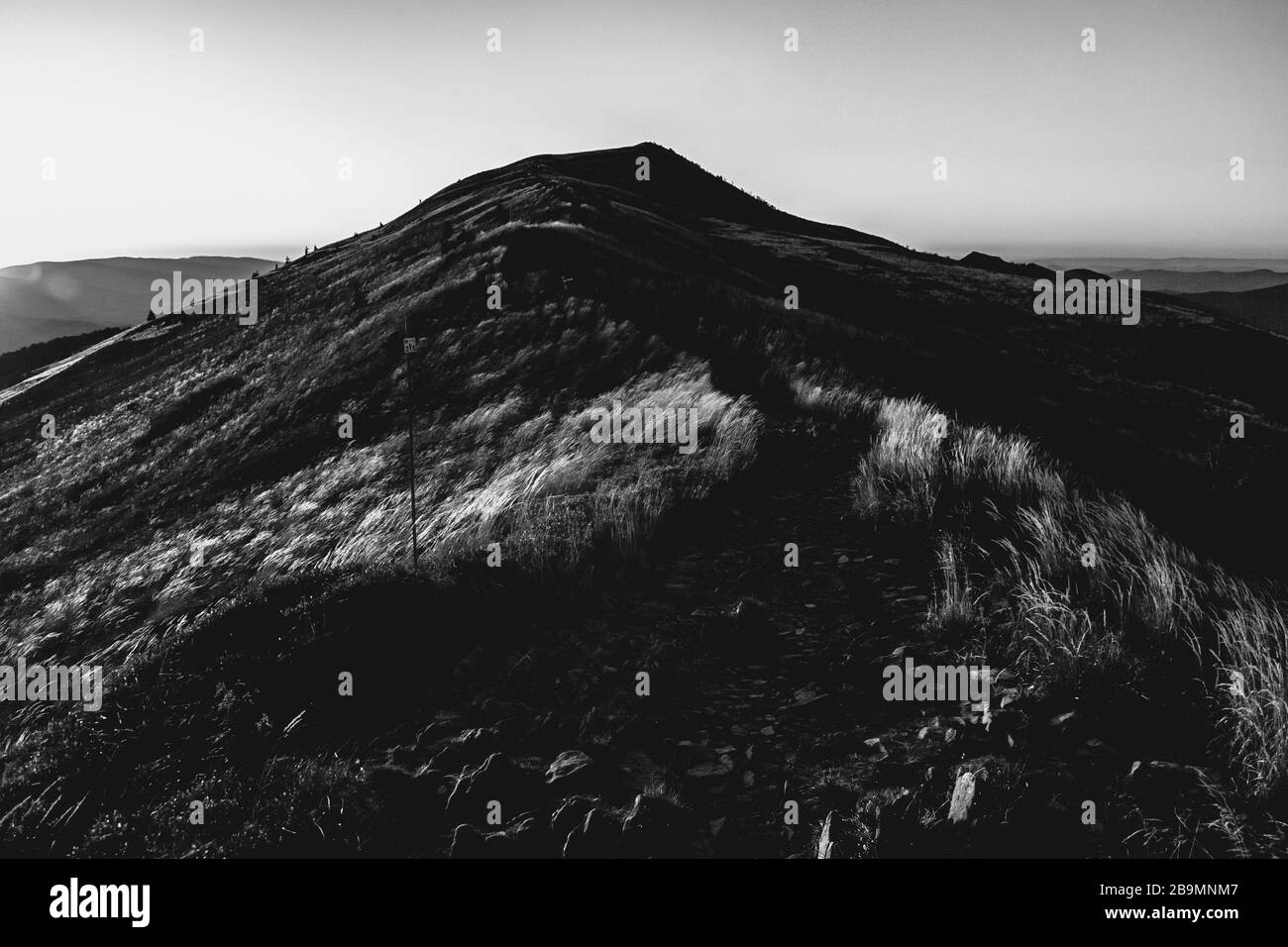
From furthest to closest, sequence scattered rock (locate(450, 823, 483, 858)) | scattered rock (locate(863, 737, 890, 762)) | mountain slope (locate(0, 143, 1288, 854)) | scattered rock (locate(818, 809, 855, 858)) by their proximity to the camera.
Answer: mountain slope (locate(0, 143, 1288, 854)) → scattered rock (locate(863, 737, 890, 762)) → scattered rock (locate(450, 823, 483, 858)) → scattered rock (locate(818, 809, 855, 858))

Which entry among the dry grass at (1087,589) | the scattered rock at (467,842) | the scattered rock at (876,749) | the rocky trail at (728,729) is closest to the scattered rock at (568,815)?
the rocky trail at (728,729)

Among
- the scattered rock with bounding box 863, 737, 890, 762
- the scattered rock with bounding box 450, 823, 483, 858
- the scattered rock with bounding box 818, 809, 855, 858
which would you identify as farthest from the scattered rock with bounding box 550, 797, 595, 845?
the scattered rock with bounding box 863, 737, 890, 762

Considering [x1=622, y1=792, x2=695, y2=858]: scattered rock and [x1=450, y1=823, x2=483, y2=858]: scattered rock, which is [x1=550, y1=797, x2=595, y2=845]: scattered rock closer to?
[x1=622, y1=792, x2=695, y2=858]: scattered rock

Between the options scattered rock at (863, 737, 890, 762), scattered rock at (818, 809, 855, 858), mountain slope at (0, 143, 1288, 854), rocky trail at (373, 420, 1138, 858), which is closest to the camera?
scattered rock at (818, 809, 855, 858)

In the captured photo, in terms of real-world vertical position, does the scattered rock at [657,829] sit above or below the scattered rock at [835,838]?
below

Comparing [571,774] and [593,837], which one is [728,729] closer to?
[571,774]

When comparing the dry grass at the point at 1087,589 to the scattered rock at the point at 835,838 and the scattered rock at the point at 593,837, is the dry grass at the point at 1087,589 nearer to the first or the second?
the scattered rock at the point at 835,838

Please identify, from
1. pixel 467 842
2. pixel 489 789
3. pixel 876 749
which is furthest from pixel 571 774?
pixel 876 749

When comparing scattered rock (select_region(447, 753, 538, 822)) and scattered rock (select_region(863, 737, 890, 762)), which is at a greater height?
scattered rock (select_region(863, 737, 890, 762))

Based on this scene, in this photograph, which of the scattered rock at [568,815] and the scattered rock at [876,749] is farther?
the scattered rock at [876,749]

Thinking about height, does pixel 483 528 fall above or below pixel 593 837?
above

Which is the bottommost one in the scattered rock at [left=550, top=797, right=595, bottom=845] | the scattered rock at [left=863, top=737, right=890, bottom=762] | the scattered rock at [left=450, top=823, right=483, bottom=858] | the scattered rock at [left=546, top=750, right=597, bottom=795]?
the scattered rock at [left=450, top=823, right=483, bottom=858]
